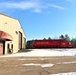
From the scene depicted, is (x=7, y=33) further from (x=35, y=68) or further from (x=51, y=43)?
(x=51, y=43)

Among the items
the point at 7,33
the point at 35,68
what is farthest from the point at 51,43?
the point at 35,68

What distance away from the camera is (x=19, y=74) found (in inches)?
650

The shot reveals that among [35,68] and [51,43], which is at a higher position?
[51,43]

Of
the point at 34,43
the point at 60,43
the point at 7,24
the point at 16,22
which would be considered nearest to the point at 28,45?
the point at 34,43

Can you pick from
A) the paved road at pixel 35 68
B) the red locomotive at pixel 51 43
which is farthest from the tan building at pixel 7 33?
the red locomotive at pixel 51 43

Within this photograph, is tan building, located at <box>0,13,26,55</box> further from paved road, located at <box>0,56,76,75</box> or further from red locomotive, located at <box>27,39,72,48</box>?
red locomotive, located at <box>27,39,72,48</box>

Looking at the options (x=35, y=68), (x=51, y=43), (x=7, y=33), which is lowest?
(x=35, y=68)

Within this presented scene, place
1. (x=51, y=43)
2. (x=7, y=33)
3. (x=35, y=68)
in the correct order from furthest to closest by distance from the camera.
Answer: (x=51, y=43) → (x=7, y=33) → (x=35, y=68)

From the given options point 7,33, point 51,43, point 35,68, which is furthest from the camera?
point 51,43

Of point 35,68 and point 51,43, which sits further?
point 51,43

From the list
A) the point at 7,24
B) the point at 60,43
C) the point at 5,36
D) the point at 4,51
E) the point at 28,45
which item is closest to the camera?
the point at 5,36

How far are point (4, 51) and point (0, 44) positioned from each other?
2634 mm

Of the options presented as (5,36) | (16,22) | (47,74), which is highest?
(16,22)

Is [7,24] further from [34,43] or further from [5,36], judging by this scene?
[34,43]
